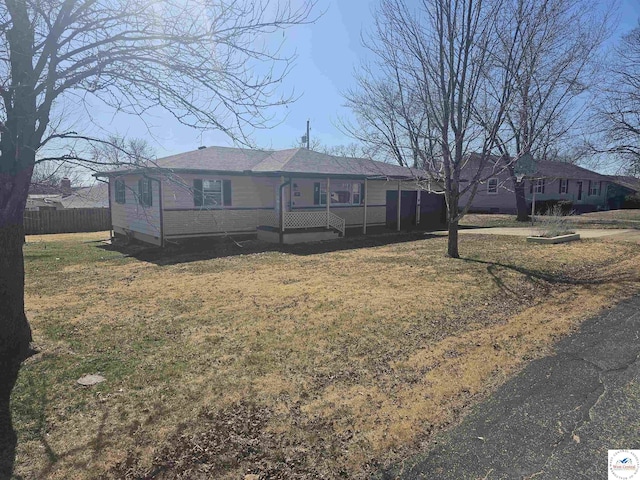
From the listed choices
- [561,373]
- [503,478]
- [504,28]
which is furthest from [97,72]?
Answer: [504,28]

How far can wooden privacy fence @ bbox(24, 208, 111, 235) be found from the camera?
2459 centimetres

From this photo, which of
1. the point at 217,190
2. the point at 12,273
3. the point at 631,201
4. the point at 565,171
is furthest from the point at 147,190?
the point at 631,201

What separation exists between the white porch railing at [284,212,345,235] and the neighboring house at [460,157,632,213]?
20.3m

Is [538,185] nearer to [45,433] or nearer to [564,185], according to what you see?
[564,185]

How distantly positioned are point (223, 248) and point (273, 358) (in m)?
10.3

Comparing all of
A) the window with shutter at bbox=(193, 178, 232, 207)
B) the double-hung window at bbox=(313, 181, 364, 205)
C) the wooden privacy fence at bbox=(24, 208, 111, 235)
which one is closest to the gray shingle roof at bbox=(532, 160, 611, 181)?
the double-hung window at bbox=(313, 181, 364, 205)

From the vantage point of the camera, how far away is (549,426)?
3586 mm

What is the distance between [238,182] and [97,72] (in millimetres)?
12501

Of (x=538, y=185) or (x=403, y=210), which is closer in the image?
(x=403, y=210)

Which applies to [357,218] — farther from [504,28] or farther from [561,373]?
[561,373]

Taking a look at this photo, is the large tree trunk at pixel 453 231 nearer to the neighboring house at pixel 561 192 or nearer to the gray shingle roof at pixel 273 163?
the gray shingle roof at pixel 273 163

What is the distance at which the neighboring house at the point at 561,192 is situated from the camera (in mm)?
36219

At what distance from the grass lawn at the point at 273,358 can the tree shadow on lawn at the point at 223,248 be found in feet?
7.45

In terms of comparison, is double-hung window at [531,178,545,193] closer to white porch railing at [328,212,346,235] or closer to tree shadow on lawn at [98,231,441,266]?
tree shadow on lawn at [98,231,441,266]
